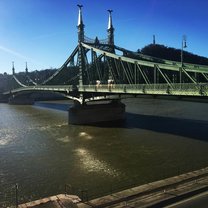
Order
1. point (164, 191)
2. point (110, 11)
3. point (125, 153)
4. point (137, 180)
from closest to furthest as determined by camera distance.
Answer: point (164, 191), point (137, 180), point (125, 153), point (110, 11)

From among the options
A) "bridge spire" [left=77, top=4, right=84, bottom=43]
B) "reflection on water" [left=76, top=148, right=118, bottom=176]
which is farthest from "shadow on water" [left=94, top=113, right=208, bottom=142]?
"bridge spire" [left=77, top=4, right=84, bottom=43]

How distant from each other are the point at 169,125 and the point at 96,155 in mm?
19759

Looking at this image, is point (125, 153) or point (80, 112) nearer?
point (125, 153)

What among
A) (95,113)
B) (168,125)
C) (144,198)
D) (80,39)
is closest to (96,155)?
(144,198)

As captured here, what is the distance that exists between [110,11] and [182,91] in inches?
1676

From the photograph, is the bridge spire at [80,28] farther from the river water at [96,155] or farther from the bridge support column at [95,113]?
the river water at [96,155]

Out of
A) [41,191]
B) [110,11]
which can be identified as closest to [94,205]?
[41,191]

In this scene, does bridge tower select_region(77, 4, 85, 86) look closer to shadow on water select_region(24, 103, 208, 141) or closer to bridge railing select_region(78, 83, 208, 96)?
shadow on water select_region(24, 103, 208, 141)

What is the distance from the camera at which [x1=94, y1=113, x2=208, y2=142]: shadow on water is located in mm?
45062

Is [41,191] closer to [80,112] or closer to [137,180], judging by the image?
[137,180]

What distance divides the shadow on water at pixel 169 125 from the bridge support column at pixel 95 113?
2.27m

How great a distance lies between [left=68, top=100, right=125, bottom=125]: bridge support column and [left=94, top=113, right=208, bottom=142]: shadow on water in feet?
7.43

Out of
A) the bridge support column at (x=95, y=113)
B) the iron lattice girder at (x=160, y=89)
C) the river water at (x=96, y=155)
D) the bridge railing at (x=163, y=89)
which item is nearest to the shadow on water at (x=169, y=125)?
the river water at (x=96, y=155)

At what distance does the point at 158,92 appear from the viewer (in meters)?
39.2
